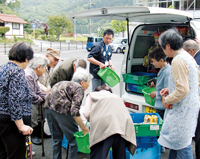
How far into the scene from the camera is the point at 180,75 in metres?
2.43

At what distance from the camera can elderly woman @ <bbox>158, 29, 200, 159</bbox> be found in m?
2.45

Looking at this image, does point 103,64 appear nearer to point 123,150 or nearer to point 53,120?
point 53,120

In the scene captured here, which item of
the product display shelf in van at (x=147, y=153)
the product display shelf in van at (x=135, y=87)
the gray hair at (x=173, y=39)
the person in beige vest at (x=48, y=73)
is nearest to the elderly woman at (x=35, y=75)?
the person in beige vest at (x=48, y=73)

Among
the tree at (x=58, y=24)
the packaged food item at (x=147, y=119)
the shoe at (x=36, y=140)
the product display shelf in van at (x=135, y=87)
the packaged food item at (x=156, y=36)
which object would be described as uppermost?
the tree at (x=58, y=24)

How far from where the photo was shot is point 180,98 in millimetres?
2467

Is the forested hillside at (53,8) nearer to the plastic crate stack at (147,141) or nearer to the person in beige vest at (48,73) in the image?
the person in beige vest at (48,73)

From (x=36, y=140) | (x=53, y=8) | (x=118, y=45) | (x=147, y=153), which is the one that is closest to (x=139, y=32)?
(x=147, y=153)

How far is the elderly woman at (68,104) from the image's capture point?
2907mm

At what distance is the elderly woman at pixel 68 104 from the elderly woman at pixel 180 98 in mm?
1057

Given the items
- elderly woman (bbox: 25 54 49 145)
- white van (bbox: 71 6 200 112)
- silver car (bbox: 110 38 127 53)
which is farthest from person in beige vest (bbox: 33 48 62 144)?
silver car (bbox: 110 38 127 53)

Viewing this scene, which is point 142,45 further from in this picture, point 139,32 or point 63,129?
point 63,129

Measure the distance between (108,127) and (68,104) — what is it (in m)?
0.62

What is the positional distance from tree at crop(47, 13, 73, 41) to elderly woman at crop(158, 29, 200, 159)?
171 feet

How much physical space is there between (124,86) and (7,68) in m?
2.88
